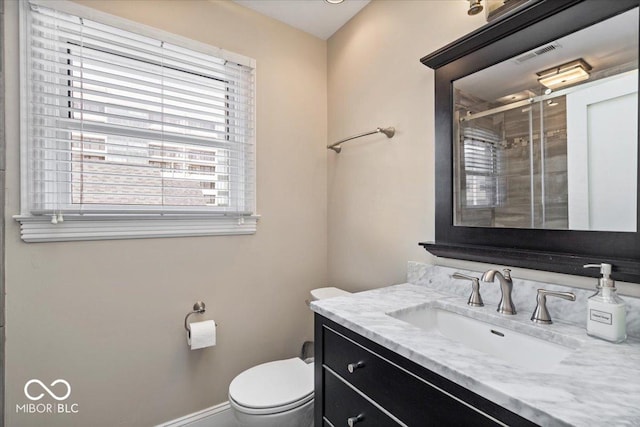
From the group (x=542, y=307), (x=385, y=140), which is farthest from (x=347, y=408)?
(x=385, y=140)

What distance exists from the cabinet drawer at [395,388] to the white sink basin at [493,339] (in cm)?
21

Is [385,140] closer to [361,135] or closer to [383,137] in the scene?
[383,137]

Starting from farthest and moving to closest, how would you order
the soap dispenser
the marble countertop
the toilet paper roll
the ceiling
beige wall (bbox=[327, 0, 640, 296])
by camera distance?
the ceiling, the toilet paper roll, beige wall (bbox=[327, 0, 640, 296]), the soap dispenser, the marble countertop

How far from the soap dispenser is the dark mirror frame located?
0.26 ft

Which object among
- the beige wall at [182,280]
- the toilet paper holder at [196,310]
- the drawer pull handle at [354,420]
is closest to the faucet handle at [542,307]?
the drawer pull handle at [354,420]

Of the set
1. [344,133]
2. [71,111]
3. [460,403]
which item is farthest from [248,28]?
[460,403]

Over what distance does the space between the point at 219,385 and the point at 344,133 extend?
5.75ft

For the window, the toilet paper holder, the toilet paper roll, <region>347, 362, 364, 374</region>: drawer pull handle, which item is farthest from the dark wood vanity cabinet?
the window

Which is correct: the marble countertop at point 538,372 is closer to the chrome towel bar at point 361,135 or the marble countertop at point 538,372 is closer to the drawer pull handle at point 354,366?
the drawer pull handle at point 354,366

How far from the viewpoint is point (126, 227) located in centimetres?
151

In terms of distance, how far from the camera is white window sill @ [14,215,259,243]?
1.33 meters

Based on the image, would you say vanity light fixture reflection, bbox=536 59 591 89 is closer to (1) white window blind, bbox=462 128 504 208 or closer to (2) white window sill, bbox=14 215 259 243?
(1) white window blind, bbox=462 128 504 208

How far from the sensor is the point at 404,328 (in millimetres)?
922

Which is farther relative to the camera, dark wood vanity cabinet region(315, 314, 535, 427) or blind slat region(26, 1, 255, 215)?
blind slat region(26, 1, 255, 215)
